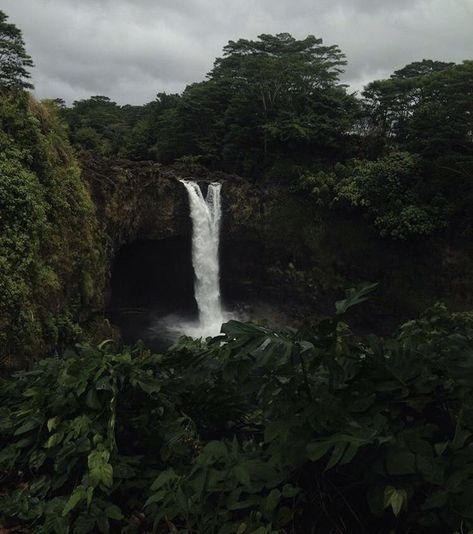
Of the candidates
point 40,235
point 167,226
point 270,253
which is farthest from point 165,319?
point 40,235

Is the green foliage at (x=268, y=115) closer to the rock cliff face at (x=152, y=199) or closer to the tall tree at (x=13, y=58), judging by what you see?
the rock cliff face at (x=152, y=199)

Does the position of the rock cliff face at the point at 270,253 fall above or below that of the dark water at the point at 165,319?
above

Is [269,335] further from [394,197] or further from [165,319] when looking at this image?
[165,319]

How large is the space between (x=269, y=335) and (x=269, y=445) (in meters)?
0.43

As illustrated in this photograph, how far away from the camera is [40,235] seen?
31.9 ft

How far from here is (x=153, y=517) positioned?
1601mm

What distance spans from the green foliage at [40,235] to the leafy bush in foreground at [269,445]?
6.29 meters

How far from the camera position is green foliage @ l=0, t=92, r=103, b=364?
8586mm

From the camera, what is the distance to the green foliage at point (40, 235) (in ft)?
28.2

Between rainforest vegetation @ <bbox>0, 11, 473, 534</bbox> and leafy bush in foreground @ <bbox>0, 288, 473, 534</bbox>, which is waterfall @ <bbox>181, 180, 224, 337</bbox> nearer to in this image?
rainforest vegetation @ <bbox>0, 11, 473, 534</bbox>

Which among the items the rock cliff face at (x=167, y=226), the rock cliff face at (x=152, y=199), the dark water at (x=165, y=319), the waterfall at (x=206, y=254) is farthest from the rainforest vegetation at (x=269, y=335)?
the waterfall at (x=206, y=254)

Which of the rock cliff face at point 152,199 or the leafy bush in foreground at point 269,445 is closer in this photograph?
the leafy bush in foreground at point 269,445

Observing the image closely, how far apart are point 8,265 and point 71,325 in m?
2.35

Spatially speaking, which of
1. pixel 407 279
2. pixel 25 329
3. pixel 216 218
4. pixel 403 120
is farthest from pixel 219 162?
pixel 25 329
